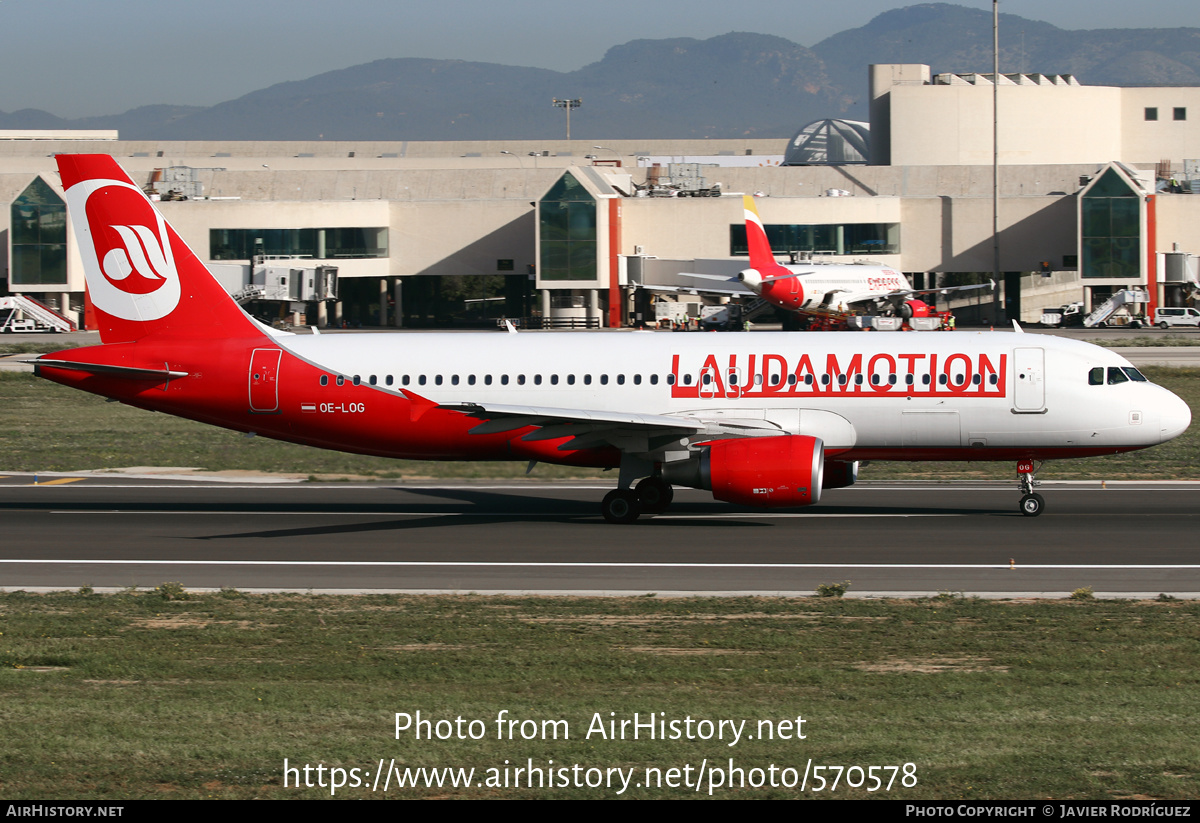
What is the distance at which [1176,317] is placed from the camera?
9356cm

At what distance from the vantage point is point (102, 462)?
3703 centimetres

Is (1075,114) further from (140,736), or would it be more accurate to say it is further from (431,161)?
(140,736)

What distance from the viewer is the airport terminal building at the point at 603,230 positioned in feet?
322

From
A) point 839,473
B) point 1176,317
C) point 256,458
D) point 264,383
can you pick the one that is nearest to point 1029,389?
point 839,473

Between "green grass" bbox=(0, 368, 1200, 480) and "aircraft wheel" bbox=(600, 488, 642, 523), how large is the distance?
623 centimetres

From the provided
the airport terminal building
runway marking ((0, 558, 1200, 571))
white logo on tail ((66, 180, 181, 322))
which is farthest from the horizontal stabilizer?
the airport terminal building

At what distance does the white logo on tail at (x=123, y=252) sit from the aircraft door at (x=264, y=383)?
2277mm

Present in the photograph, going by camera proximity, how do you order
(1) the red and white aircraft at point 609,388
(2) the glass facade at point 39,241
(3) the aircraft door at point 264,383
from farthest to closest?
(2) the glass facade at point 39,241
(3) the aircraft door at point 264,383
(1) the red and white aircraft at point 609,388

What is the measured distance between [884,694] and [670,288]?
276 feet

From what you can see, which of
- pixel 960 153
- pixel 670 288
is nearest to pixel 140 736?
pixel 670 288

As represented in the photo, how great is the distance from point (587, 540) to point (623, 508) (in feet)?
7.09

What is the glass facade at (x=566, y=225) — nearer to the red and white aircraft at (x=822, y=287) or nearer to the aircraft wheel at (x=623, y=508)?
the red and white aircraft at (x=822, y=287)

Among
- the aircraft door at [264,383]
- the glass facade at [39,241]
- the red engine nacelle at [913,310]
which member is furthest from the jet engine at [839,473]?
the glass facade at [39,241]

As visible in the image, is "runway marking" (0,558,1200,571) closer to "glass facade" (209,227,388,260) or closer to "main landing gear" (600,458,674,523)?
"main landing gear" (600,458,674,523)
